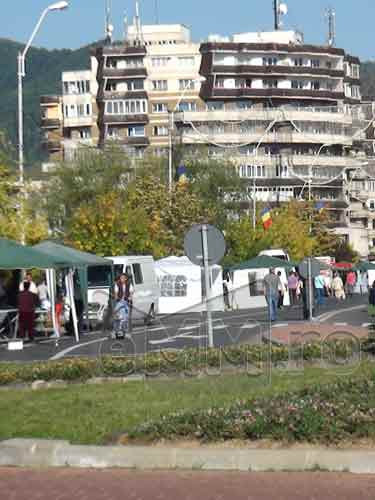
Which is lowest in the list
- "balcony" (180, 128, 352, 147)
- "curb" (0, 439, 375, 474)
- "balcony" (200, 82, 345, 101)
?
"curb" (0, 439, 375, 474)

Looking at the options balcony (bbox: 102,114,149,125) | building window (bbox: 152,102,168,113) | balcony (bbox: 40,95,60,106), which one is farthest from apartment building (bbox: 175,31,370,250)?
balcony (bbox: 40,95,60,106)

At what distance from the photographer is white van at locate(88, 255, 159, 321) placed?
145 ft

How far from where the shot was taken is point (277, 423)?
504 inches

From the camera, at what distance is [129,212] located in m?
66.0

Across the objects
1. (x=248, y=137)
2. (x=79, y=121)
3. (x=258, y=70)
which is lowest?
(x=248, y=137)

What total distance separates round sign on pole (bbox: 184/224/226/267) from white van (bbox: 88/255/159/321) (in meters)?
17.0

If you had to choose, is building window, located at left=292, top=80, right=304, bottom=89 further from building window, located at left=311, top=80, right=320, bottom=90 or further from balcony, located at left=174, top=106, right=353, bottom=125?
balcony, located at left=174, top=106, right=353, bottom=125

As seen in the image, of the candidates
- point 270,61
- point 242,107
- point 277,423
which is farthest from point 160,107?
point 277,423

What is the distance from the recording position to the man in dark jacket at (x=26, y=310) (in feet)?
114

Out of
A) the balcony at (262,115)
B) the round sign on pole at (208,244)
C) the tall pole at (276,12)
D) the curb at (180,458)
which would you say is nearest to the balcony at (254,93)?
the balcony at (262,115)

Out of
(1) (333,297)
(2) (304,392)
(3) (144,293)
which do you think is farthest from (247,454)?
(1) (333,297)

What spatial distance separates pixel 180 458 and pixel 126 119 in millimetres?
126356

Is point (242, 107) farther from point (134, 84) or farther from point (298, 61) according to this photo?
point (134, 84)

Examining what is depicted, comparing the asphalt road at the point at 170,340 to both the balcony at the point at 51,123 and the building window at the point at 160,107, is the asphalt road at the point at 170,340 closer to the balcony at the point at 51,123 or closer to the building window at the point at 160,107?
the building window at the point at 160,107
